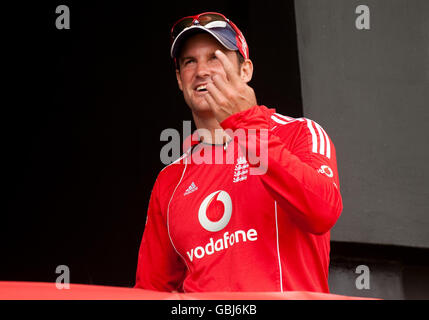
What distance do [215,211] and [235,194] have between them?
0.07 m

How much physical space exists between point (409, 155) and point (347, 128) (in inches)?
11.6

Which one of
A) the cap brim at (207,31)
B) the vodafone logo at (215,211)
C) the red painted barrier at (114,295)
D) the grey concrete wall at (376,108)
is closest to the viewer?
the red painted barrier at (114,295)

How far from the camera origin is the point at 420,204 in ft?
7.91

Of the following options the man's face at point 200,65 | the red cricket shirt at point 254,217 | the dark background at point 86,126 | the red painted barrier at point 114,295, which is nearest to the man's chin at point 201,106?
the man's face at point 200,65

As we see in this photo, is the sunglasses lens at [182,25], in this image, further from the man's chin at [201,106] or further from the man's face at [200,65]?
the man's chin at [201,106]

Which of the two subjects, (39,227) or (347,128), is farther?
(39,227)

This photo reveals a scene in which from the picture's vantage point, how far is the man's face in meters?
1.59

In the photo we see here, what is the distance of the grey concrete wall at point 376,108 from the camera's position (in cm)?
240

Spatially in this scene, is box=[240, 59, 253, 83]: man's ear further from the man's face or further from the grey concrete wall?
the grey concrete wall

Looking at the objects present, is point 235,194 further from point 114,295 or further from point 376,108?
point 376,108

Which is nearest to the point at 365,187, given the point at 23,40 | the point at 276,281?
the point at 276,281

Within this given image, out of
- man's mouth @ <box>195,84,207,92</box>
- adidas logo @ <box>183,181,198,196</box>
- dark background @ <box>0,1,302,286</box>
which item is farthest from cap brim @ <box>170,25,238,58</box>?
dark background @ <box>0,1,302,286</box>
